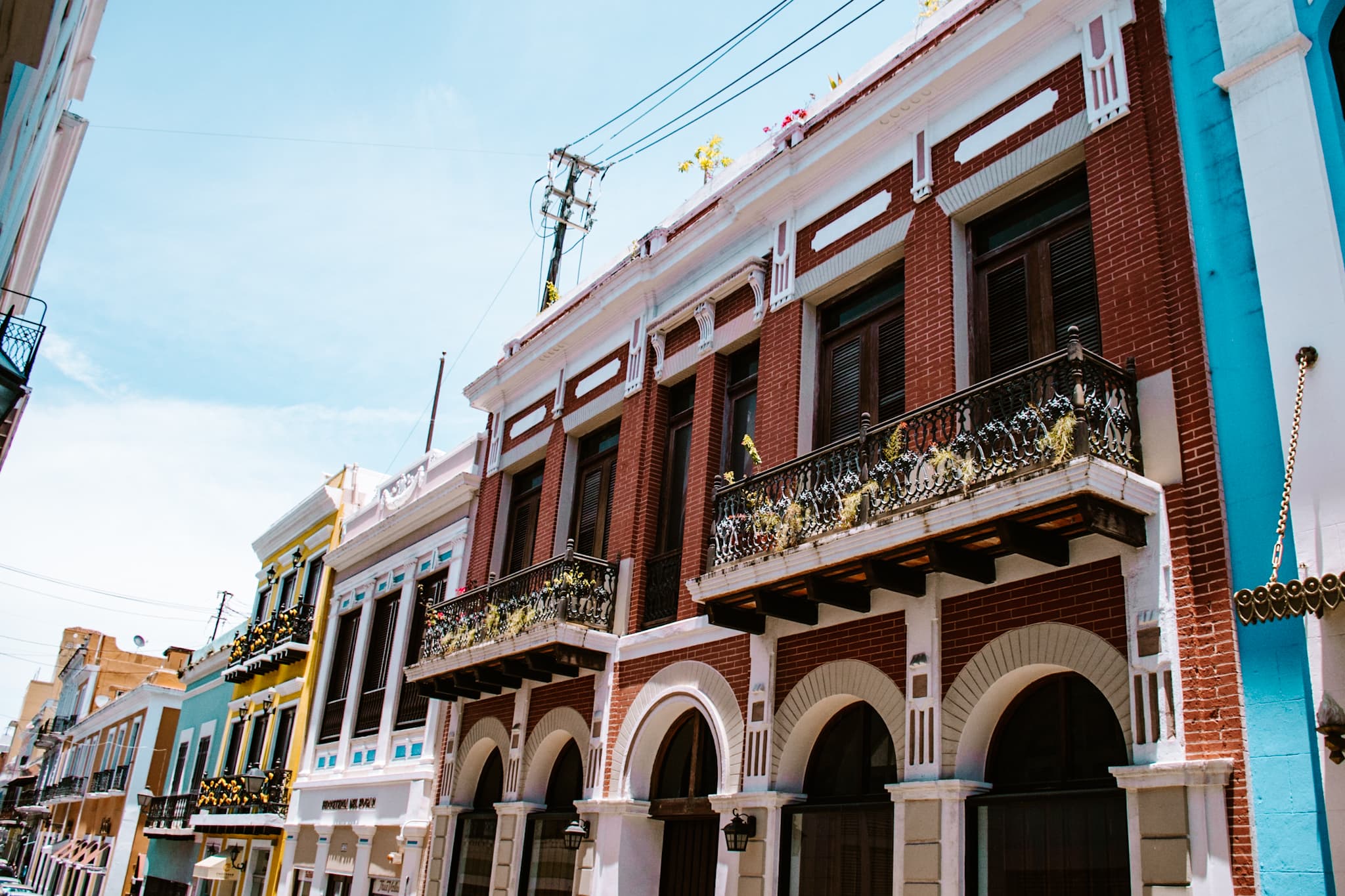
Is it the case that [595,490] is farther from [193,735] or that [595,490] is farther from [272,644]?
[193,735]

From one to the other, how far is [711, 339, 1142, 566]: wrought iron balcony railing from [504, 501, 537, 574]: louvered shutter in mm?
6549

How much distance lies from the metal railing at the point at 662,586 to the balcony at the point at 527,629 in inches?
21.5

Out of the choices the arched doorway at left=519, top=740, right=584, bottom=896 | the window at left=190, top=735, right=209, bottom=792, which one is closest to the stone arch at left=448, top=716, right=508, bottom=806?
the arched doorway at left=519, top=740, right=584, bottom=896

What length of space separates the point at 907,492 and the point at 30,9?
27.4ft

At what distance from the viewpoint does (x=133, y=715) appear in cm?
3847

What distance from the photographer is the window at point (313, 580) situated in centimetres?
2483

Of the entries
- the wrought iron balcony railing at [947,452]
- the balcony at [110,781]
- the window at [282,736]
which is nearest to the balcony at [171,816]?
the window at [282,736]

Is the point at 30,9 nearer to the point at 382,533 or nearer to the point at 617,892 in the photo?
the point at 617,892

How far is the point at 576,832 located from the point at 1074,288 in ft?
26.8

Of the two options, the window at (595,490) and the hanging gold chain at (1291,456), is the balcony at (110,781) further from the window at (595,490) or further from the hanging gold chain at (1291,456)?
the hanging gold chain at (1291,456)

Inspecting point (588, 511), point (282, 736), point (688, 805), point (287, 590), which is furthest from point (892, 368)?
point (287, 590)

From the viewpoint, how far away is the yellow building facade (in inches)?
899

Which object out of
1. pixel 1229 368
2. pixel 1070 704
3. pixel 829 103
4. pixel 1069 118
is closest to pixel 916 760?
pixel 1070 704

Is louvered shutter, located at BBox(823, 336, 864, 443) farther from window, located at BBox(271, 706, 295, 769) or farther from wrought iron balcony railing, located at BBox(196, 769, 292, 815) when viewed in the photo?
window, located at BBox(271, 706, 295, 769)
